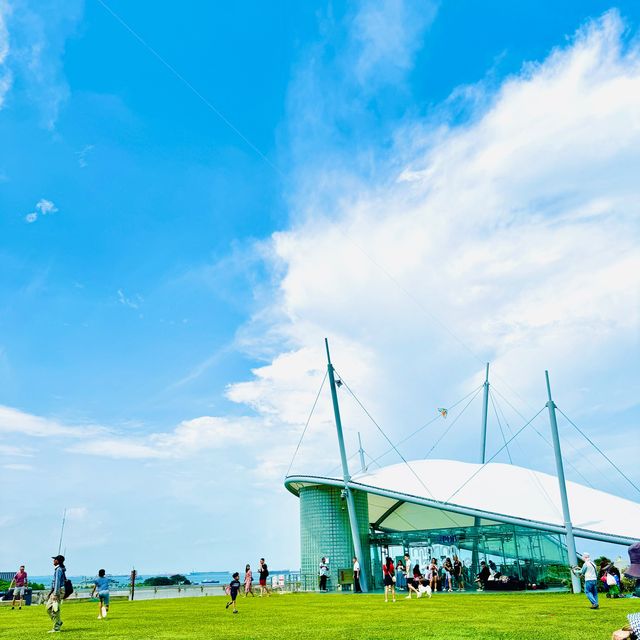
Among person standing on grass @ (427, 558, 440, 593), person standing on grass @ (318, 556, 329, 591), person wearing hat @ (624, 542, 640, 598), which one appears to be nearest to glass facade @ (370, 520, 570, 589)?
person standing on grass @ (427, 558, 440, 593)

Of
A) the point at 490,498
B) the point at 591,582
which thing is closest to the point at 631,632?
the point at 591,582

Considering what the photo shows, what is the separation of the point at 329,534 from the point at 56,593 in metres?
27.5

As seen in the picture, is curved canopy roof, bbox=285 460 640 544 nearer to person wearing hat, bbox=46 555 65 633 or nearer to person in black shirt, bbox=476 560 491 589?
person in black shirt, bbox=476 560 491 589

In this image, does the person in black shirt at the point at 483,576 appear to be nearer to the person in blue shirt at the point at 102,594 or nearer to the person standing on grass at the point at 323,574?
the person standing on grass at the point at 323,574

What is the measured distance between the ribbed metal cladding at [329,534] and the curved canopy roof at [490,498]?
1.29m

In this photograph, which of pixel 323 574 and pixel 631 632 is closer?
pixel 631 632

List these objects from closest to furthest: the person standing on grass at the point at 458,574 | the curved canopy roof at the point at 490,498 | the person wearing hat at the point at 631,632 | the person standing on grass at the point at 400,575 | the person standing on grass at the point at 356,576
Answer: the person wearing hat at the point at 631,632 → the curved canopy roof at the point at 490,498 → the person standing on grass at the point at 356,576 → the person standing on grass at the point at 458,574 → the person standing on grass at the point at 400,575

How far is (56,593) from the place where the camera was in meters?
15.5

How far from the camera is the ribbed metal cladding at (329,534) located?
133 feet

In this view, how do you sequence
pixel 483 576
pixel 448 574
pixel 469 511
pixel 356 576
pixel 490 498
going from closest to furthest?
pixel 483 576 → pixel 469 511 → pixel 448 574 → pixel 356 576 → pixel 490 498

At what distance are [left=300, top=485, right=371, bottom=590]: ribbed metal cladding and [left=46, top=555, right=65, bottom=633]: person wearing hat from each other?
27.1m

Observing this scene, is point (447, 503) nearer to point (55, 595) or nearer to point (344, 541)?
point (344, 541)

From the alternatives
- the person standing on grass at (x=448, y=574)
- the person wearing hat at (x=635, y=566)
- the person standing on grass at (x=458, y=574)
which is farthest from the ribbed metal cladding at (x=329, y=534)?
the person wearing hat at (x=635, y=566)

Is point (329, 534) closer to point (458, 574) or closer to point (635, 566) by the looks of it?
point (458, 574)
